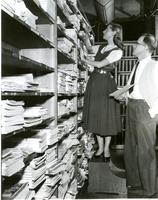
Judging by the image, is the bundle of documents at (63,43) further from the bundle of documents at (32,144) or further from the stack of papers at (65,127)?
the bundle of documents at (32,144)

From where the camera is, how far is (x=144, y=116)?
10.8 feet

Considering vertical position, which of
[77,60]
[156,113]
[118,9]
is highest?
[118,9]

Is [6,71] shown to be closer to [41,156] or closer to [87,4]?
[41,156]

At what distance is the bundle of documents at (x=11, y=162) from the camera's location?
1.50 metres

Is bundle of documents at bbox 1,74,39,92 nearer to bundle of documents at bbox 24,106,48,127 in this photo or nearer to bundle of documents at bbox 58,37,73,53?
bundle of documents at bbox 24,106,48,127

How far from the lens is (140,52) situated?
3.43 meters

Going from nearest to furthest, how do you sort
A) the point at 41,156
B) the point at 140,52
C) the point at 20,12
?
the point at 20,12
the point at 41,156
the point at 140,52

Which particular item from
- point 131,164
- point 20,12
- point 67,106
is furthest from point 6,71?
point 131,164

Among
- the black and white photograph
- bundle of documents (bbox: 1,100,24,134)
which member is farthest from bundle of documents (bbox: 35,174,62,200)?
bundle of documents (bbox: 1,100,24,134)

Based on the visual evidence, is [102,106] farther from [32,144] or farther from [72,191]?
[32,144]

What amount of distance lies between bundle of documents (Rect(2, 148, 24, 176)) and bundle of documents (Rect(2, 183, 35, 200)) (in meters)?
0.18

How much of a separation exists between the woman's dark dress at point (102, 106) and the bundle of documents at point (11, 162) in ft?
7.01

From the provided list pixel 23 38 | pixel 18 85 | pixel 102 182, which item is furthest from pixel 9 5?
pixel 102 182

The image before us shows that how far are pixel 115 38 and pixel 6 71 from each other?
1616 millimetres
